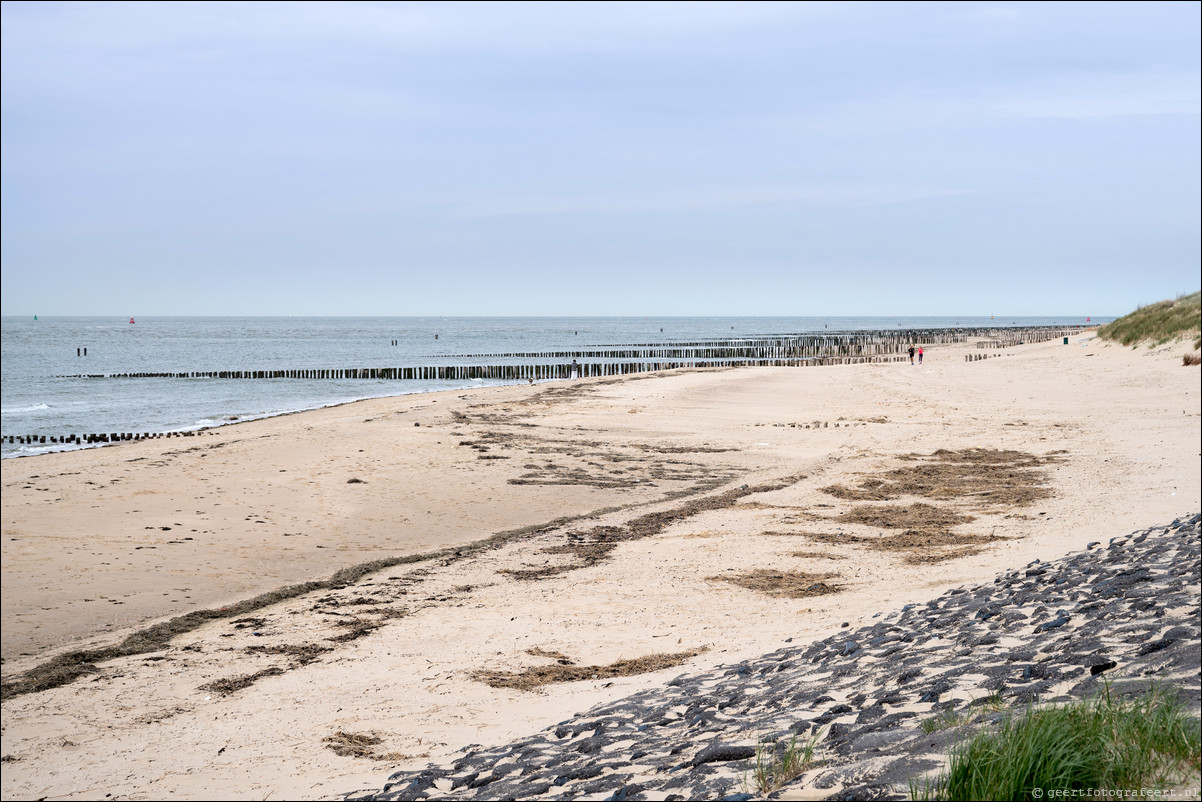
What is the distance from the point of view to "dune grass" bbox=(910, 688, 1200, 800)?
3244 millimetres

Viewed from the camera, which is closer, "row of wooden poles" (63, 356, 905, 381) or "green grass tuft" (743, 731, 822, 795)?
"green grass tuft" (743, 731, 822, 795)

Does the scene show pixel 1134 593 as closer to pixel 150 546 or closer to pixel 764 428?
pixel 150 546

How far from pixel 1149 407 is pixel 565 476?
13788 millimetres

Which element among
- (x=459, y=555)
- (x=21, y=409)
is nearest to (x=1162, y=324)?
(x=459, y=555)

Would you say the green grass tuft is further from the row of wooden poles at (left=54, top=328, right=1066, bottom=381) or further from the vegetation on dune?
the row of wooden poles at (left=54, top=328, right=1066, bottom=381)

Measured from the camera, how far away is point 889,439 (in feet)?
65.4

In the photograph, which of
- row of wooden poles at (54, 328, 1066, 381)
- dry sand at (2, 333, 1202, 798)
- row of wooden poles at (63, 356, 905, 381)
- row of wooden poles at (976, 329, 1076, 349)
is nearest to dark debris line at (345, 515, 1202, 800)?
dry sand at (2, 333, 1202, 798)

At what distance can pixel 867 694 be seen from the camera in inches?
201

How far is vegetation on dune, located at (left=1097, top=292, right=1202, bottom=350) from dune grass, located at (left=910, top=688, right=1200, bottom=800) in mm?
28157

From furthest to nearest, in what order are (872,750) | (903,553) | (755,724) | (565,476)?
(565,476) → (903,553) → (755,724) → (872,750)

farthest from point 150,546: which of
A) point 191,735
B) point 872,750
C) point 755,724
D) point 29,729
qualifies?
point 872,750

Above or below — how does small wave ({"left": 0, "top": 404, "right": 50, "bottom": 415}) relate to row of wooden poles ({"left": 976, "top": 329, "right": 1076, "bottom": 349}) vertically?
below

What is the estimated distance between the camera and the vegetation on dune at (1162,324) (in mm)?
30406

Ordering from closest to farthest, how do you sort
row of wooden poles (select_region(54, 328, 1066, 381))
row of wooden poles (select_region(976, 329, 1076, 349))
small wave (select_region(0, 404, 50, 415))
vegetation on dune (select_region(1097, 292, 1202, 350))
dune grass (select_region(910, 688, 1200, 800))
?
1. dune grass (select_region(910, 688, 1200, 800))
2. vegetation on dune (select_region(1097, 292, 1202, 350))
3. small wave (select_region(0, 404, 50, 415))
4. row of wooden poles (select_region(54, 328, 1066, 381))
5. row of wooden poles (select_region(976, 329, 1076, 349))
